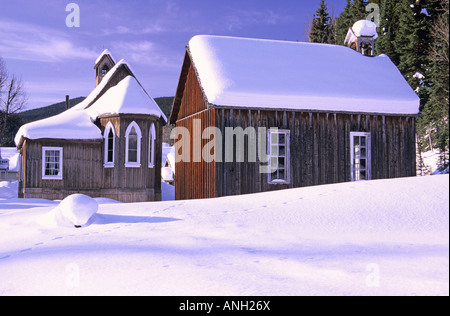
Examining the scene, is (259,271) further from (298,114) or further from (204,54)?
(204,54)

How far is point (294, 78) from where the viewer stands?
17.1 m

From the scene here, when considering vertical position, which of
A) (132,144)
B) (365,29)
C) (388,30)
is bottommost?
(132,144)

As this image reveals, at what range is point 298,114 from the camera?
1627 cm

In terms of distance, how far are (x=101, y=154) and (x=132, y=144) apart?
1.70 m

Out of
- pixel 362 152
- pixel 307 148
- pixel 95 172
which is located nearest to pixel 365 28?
pixel 362 152

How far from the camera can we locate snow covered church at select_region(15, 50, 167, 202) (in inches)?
819

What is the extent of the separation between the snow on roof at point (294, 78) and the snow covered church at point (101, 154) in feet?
16.0

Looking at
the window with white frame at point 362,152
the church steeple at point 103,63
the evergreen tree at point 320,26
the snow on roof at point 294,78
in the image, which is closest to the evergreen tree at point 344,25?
the evergreen tree at point 320,26

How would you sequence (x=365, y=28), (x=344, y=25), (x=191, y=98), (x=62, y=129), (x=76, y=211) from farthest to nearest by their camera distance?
(x=344, y=25) → (x=62, y=129) → (x=365, y=28) → (x=191, y=98) → (x=76, y=211)

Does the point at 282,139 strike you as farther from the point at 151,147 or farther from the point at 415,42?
the point at 415,42

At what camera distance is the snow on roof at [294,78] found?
15844 mm

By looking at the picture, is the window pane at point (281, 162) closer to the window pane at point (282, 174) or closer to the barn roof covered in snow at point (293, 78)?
the window pane at point (282, 174)

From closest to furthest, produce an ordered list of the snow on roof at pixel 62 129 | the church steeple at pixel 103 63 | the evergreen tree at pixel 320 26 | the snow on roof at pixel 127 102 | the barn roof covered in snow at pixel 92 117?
the snow on roof at pixel 127 102 < the barn roof covered in snow at pixel 92 117 < the snow on roof at pixel 62 129 < the church steeple at pixel 103 63 < the evergreen tree at pixel 320 26
